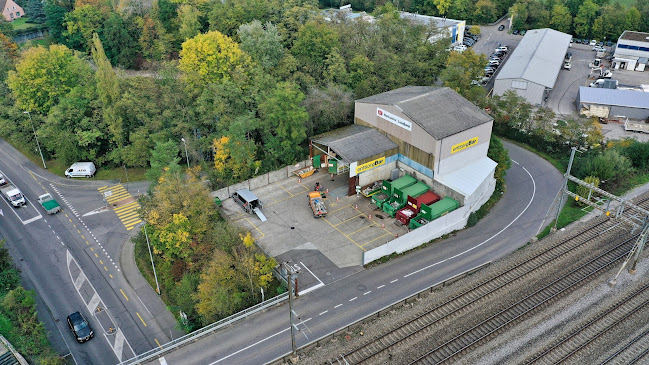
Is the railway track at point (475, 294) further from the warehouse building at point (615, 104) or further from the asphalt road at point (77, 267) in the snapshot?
the warehouse building at point (615, 104)

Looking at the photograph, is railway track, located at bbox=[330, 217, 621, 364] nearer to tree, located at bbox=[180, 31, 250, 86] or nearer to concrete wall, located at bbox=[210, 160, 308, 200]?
concrete wall, located at bbox=[210, 160, 308, 200]

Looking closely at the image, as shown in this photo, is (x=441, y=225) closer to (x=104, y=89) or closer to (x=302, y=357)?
(x=302, y=357)

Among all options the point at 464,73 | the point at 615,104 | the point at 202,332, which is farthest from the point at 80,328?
the point at 615,104

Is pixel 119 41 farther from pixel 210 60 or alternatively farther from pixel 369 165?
pixel 369 165

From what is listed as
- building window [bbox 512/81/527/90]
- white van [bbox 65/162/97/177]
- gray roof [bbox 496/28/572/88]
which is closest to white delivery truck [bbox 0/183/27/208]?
white van [bbox 65/162/97/177]

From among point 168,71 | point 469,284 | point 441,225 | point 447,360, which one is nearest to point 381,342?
point 447,360

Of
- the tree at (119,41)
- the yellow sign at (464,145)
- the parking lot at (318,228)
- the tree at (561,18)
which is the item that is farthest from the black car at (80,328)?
the tree at (561,18)
